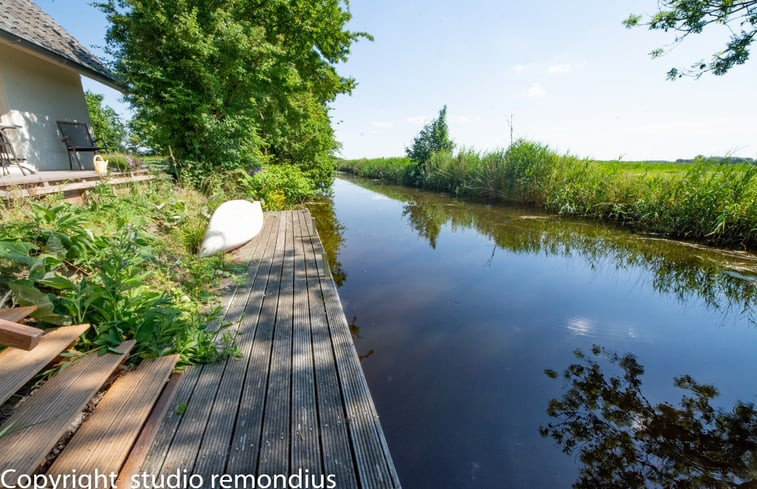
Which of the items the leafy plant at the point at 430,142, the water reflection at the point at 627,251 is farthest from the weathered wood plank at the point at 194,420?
the leafy plant at the point at 430,142

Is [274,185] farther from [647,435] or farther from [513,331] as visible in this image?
[647,435]

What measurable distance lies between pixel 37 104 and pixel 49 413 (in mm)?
7327

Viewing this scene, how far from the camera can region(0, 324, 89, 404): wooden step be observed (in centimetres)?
109

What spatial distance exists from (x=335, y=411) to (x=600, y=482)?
1389 millimetres

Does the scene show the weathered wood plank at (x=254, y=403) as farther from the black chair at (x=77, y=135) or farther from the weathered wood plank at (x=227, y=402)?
the black chair at (x=77, y=135)

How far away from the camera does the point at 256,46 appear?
5.34 meters

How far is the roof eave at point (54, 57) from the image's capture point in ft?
13.5

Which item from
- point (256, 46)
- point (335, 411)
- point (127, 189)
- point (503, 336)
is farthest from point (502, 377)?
point (256, 46)

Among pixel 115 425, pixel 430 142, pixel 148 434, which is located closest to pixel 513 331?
pixel 148 434

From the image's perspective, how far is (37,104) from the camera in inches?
208

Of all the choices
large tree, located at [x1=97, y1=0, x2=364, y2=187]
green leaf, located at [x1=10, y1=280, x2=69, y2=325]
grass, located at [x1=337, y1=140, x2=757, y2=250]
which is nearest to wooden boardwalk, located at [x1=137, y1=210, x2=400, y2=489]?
green leaf, located at [x1=10, y1=280, x2=69, y2=325]

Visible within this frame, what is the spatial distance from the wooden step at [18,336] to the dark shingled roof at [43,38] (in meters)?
5.95

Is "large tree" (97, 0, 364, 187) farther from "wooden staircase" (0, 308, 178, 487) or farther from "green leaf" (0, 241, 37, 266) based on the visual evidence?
"wooden staircase" (0, 308, 178, 487)

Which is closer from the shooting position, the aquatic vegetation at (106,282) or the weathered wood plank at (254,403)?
the weathered wood plank at (254,403)
